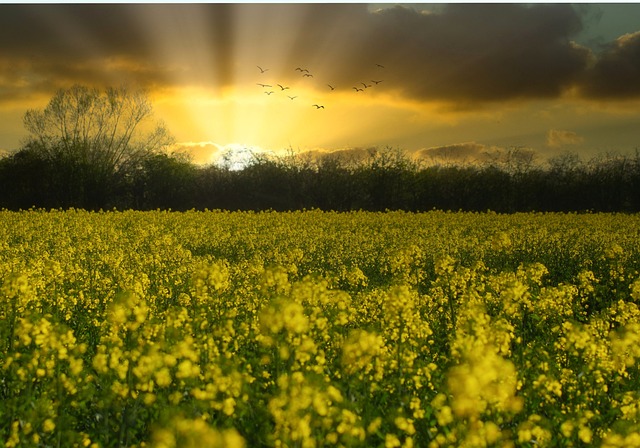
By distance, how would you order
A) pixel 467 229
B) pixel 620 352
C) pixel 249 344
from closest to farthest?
pixel 620 352 < pixel 249 344 < pixel 467 229

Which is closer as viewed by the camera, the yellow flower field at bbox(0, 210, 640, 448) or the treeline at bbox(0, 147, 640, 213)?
the yellow flower field at bbox(0, 210, 640, 448)

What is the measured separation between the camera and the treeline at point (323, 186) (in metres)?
36.7

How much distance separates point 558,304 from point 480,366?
5.64 m

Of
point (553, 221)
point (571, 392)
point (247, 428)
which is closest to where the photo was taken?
point (247, 428)

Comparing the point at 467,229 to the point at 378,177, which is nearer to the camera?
the point at 467,229

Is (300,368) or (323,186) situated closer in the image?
(300,368)

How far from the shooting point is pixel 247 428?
4562 mm

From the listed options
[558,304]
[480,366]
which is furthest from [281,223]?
[480,366]

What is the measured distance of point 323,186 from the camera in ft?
124

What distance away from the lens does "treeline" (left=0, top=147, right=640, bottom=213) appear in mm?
36656

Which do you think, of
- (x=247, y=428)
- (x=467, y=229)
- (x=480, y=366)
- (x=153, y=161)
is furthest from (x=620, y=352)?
(x=153, y=161)

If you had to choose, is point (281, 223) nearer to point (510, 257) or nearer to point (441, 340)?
point (510, 257)

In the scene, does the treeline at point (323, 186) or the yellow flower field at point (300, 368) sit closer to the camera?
the yellow flower field at point (300, 368)

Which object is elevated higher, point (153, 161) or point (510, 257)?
point (153, 161)
